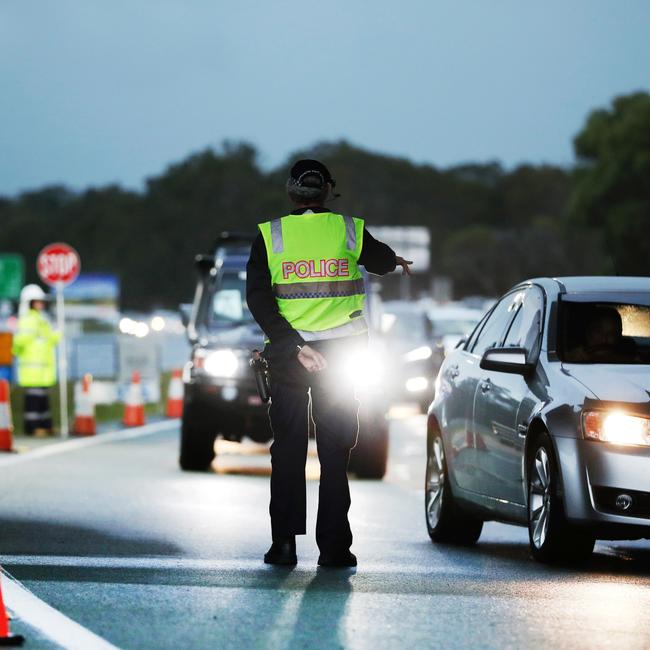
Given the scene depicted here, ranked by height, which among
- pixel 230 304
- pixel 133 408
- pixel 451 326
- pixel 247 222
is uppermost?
pixel 247 222

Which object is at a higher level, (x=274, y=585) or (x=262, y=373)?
(x=262, y=373)

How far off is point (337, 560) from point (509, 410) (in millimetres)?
1490

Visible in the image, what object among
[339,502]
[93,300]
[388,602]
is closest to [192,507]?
[339,502]

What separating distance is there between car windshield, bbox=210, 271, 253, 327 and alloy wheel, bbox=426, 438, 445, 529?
7.04m

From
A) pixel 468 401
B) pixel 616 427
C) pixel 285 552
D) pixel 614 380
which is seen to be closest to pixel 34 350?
pixel 468 401

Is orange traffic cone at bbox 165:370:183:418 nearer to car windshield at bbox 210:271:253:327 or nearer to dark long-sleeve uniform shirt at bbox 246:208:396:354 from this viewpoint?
car windshield at bbox 210:271:253:327

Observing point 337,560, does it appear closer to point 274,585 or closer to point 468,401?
point 274,585

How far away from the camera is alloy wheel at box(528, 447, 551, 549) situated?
9.87 meters

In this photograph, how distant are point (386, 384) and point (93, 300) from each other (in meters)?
113

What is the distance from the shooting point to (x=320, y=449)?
955 centimetres

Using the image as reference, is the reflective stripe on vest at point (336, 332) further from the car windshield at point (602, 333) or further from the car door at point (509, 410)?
the car windshield at point (602, 333)

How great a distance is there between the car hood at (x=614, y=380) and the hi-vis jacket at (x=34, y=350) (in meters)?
16.2

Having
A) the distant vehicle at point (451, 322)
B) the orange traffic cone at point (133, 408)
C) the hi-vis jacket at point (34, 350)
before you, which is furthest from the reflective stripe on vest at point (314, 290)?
the distant vehicle at point (451, 322)

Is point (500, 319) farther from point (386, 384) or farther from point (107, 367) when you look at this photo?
point (107, 367)
